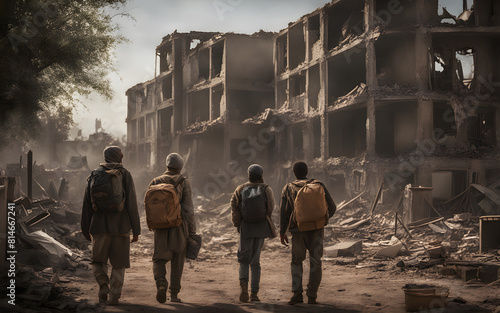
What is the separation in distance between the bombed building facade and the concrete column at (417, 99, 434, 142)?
5 cm

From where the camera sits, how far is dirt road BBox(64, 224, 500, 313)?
5.97 metres

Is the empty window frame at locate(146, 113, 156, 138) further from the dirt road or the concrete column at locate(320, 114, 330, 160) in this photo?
the dirt road

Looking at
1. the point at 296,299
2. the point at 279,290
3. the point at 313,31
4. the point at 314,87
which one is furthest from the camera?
the point at 313,31

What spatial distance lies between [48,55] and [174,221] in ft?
39.2

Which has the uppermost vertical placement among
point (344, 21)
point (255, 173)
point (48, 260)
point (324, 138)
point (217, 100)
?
point (344, 21)

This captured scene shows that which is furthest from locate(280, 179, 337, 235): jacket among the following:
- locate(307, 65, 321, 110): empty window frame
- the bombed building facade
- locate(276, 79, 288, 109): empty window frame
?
locate(276, 79, 288, 109): empty window frame

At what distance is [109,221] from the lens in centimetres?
594

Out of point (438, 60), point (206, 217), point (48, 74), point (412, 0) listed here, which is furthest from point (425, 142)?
point (48, 74)

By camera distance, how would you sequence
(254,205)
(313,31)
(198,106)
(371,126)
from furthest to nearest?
(198,106), (313,31), (371,126), (254,205)

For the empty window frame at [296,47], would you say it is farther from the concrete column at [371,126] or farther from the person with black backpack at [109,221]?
the person with black backpack at [109,221]

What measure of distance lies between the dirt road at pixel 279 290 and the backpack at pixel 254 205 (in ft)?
3.66

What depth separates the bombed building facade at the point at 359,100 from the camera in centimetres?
2217

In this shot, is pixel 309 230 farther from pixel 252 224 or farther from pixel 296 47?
pixel 296 47

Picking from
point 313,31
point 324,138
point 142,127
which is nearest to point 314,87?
point 313,31
